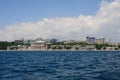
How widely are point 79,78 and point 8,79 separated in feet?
26.2

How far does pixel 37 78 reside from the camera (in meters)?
36.8

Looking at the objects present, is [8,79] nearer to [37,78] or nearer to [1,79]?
[1,79]

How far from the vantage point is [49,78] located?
37.3 metres

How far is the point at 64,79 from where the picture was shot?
118 feet

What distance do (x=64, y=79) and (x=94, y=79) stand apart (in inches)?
129

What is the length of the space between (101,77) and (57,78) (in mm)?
5033

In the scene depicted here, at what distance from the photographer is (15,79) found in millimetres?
36719

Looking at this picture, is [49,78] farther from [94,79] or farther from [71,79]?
[94,79]

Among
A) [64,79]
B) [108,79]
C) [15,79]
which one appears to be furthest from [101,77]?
[15,79]

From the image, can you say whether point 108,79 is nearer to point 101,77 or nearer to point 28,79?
point 101,77

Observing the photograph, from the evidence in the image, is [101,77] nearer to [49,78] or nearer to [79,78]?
Result: [79,78]

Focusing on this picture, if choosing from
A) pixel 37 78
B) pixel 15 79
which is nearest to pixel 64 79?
pixel 37 78

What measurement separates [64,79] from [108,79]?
4.81 metres

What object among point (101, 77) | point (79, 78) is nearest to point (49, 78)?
point (79, 78)
